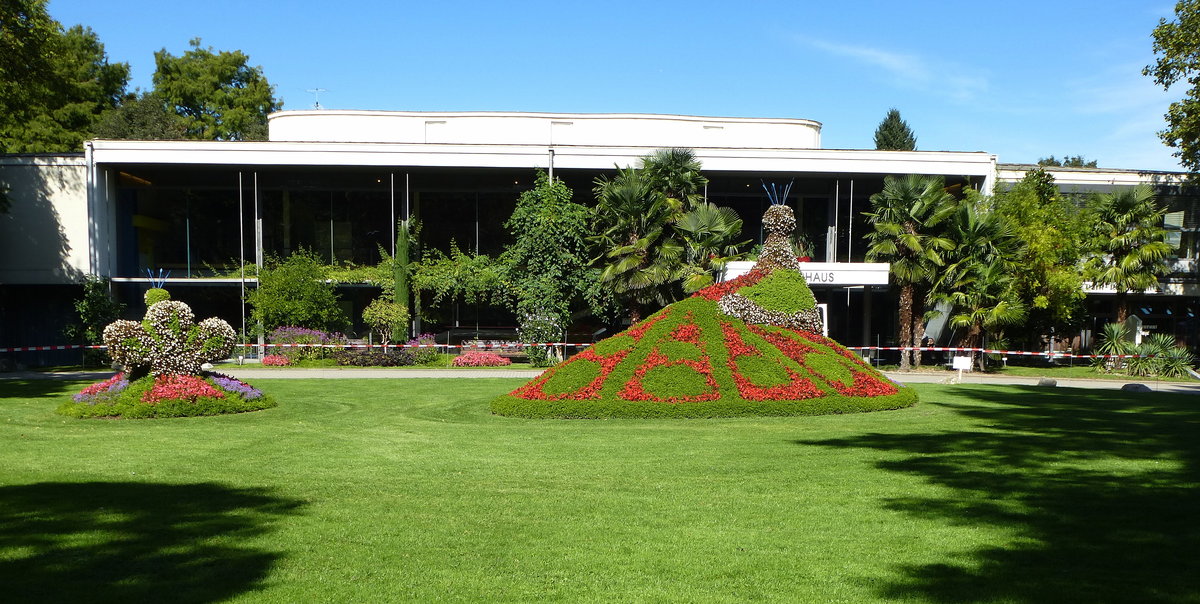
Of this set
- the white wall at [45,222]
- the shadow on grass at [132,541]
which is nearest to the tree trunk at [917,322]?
the shadow on grass at [132,541]

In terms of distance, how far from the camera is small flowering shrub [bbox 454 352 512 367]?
29.5 metres

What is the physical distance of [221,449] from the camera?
11430mm

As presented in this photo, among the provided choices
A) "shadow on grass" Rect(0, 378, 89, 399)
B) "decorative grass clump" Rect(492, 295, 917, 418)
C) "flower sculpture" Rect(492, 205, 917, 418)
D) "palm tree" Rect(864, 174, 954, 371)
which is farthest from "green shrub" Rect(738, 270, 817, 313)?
"shadow on grass" Rect(0, 378, 89, 399)

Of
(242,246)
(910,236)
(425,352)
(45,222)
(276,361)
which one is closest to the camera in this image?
(910,236)

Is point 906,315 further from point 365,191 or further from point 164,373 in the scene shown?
point 164,373

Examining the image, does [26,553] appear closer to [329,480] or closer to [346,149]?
[329,480]

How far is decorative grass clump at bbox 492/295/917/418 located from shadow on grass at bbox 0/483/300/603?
6.95 meters

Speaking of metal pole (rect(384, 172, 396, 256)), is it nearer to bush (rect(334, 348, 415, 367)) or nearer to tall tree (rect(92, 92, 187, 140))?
bush (rect(334, 348, 415, 367))

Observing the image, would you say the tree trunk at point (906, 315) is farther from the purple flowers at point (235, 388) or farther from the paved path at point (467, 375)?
the purple flowers at point (235, 388)

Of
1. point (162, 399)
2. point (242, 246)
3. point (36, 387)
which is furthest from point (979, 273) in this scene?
point (36, 387)

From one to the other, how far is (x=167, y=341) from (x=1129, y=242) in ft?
97.6

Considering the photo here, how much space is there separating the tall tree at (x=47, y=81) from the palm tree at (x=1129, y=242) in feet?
109

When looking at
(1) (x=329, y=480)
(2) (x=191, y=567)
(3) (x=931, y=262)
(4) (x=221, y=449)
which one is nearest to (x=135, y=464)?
(4) (x=221, y=449)

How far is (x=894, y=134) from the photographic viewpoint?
243 feet
